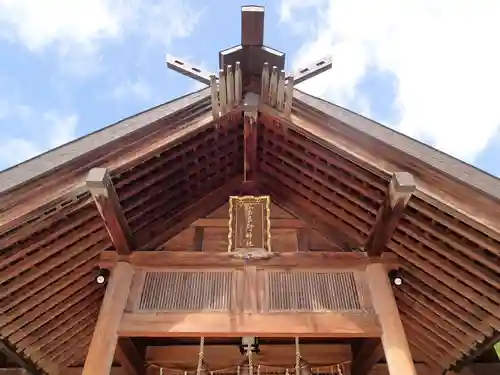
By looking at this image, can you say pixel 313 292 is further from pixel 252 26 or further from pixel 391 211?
pixel 252 26

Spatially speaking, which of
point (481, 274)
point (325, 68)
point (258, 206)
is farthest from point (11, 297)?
point (481, 274)

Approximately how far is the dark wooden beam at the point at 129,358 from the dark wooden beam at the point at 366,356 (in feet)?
10.1

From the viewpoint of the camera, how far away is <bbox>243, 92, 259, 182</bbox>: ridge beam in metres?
6.23

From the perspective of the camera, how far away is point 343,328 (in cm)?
564

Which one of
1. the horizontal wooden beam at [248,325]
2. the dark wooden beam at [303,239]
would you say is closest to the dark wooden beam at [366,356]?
the horizontal wooden beam at [248,325]

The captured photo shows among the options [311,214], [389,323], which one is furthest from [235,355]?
[389,323]

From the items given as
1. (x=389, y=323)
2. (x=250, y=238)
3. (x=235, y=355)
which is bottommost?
(x=235, y=355)

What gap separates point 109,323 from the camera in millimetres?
5617

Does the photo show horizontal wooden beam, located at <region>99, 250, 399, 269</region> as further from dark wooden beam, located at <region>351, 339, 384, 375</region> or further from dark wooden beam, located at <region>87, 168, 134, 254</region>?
dark wooden beam, located at <region>351, 339, 384, 375</region>

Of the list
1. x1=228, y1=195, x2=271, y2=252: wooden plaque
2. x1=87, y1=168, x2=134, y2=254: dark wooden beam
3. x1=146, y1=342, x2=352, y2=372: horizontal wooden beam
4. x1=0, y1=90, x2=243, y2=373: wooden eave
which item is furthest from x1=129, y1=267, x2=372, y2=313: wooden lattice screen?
x1=146, y1=342, x2=352, y2=372: horizontal wooden beam

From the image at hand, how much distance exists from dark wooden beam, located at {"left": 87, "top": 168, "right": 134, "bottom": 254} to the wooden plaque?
129 cm

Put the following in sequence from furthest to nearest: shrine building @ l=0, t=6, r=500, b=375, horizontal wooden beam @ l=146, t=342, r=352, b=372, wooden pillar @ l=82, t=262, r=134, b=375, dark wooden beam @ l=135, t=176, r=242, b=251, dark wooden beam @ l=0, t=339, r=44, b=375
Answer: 1. horizontal wooden beam @ l=146, t=342, r=352, b=372
2. dark wooden beam @ l=135, t=176, r=242, b=251
3. dark wooden beam @ l=0, t=339, r=44, b=375
4. shrine building @ l=0, t=6, r=500, b=375
5. wooden pillar @ l=82, t=262, r=134, b=375

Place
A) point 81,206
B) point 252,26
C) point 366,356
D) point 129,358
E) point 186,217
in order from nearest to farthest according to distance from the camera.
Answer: point 81,206
point 252,26
point 129,358
point 366,356
point 186,217

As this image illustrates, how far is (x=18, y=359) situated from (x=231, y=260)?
3.01 meters
